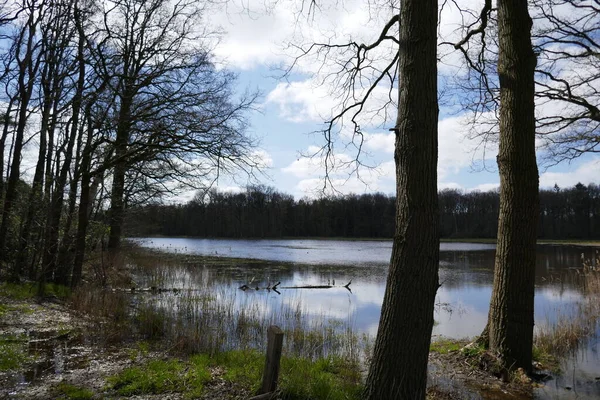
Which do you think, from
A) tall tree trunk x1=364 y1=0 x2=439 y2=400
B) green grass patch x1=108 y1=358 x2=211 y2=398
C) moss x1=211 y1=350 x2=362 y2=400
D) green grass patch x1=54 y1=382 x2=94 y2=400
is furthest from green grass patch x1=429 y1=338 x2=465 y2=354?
green grass patch x1=54 y1=382 x2=94 y2=400

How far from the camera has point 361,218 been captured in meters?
88.3

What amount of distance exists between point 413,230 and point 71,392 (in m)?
3.76

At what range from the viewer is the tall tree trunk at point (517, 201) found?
230 inches

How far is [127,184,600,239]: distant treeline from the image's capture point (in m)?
76.7

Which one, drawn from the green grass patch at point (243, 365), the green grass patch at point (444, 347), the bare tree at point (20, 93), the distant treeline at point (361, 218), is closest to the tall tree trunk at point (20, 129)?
the bare tree at point (20, 93)

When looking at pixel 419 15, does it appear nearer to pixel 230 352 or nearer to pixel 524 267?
pixel 524 267

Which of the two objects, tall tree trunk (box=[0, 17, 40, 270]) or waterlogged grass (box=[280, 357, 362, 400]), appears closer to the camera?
waterlogged grass (box=[280, 357, 362, 400])

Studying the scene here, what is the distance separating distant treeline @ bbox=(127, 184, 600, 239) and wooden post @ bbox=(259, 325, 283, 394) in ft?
218

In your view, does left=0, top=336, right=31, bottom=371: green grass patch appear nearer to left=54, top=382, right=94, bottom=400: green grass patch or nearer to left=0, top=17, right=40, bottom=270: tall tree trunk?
left=54, top=382, right=94, bottom=400: green grass patch

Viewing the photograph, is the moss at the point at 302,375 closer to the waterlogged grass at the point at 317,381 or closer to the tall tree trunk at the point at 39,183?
the waterlogged grass at the point at 317,381

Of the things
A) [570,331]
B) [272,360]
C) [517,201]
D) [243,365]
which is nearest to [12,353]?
[243,365]

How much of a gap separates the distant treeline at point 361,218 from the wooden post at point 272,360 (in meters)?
66.5

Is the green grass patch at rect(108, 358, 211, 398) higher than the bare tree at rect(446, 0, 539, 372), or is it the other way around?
the bare tree at rect(446, 0, 539, 372)

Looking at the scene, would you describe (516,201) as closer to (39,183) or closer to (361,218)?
(39,183)
